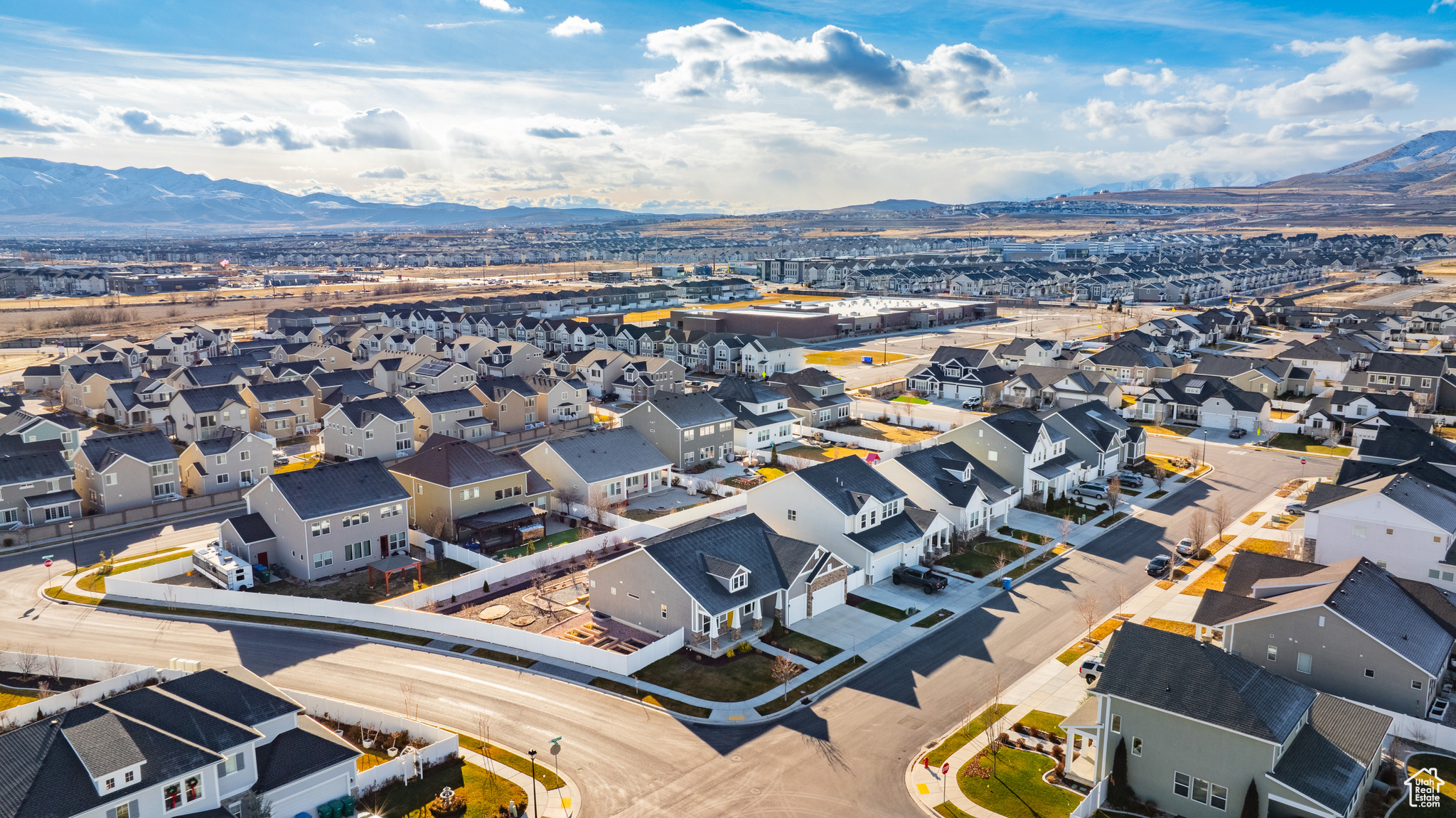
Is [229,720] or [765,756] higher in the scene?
[229,720]

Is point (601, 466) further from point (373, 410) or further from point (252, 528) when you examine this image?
point (373, 410)

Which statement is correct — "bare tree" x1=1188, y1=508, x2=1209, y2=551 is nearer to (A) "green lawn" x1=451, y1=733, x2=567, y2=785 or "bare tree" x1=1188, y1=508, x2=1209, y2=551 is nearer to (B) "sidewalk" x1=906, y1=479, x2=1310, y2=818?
(B) "sidewalk" x1=906, y1=479, x2=1310, y2=818

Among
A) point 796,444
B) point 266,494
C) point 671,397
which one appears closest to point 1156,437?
point 796,444

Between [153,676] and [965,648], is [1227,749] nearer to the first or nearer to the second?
[965,648]

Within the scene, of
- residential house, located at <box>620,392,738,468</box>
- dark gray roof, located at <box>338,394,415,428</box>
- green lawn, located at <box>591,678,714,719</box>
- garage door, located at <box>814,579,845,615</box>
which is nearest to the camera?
green lawn, located at <box>591,678,714,719</box>

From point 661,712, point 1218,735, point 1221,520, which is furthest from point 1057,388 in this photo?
point 661,712

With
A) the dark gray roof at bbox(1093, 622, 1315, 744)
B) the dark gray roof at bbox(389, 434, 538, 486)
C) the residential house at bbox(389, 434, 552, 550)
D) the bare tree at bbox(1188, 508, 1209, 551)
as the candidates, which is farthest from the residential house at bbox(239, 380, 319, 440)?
the bare tree at bbox(1188, 508, 1209, 551)

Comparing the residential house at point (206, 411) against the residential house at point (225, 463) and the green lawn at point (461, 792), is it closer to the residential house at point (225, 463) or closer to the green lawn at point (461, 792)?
the residential house at point (225, 463)
